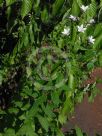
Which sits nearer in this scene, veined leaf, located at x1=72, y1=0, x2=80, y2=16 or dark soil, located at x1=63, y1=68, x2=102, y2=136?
veined leaf, located at x1=72, y1=0, x2=80, y2=16

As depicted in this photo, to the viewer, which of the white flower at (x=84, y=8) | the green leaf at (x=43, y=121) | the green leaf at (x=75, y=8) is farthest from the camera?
the green leaf at (x=43, y=121)

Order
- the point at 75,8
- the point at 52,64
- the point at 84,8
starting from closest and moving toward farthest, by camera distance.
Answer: the point at 75,8 < the point at 84,8 < the point at 52,64

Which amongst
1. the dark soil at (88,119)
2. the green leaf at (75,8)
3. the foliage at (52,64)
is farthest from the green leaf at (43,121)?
the dark soil at (88,119)

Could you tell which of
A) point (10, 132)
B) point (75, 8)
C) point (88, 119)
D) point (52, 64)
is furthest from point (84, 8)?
point (88, 119)

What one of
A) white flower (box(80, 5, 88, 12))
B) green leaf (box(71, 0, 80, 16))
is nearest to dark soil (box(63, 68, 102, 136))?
white flower (box(80, 5, 88, 12))

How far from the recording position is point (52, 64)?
2.06 meters

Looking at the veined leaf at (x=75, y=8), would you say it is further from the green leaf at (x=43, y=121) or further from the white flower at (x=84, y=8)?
the green leaf at (x=43, y=121)

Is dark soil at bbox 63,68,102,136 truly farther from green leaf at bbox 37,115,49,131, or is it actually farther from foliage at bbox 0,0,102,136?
green leaf at bbox 37,115,49,131

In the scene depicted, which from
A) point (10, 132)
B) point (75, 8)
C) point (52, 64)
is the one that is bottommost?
point (10, 132)

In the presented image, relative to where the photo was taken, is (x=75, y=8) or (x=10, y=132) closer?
(x=75, y=8)

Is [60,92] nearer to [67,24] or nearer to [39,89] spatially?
[39,89]

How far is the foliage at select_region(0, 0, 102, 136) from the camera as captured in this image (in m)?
1.91

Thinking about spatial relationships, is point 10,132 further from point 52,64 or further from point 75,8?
point 75,8

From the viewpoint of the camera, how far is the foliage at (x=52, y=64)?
1.91 metres
